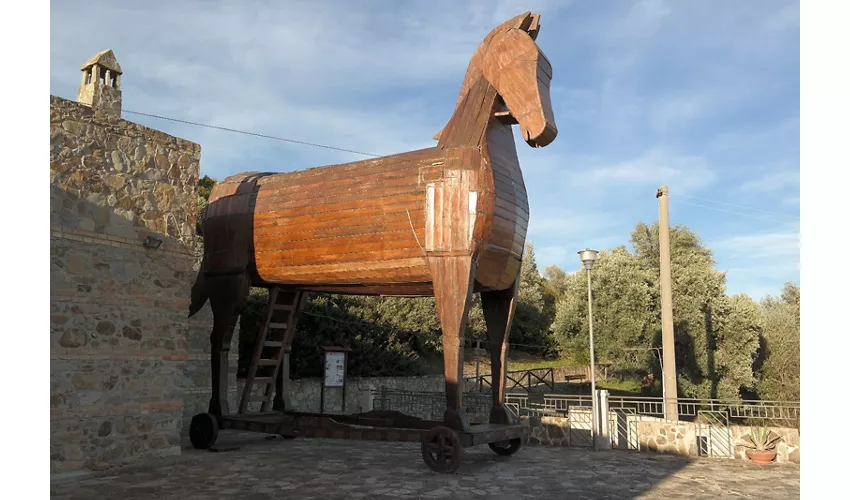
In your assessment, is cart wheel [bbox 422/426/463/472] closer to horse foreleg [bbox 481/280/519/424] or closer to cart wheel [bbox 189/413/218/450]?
horse foreleg [bbox 481/280/519/424]

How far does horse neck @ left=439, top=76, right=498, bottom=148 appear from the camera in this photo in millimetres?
7711

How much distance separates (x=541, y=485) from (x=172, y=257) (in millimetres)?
5503

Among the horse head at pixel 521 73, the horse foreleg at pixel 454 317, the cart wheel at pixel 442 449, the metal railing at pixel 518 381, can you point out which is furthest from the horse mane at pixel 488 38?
the metal railing at pixel 518 381

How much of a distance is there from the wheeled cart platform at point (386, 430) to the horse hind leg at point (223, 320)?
0.96ft

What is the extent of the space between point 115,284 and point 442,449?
4461mm

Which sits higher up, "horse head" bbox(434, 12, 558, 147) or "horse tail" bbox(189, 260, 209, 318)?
Result: "horse head" bbox(434, 12, 558, 147)

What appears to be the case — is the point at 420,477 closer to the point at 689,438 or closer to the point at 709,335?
the point at 689,438

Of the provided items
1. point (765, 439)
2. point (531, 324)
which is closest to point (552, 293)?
point (531, 324)

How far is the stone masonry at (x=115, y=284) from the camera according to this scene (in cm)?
724

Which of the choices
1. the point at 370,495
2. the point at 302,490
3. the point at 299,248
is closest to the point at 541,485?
the point at 370,495

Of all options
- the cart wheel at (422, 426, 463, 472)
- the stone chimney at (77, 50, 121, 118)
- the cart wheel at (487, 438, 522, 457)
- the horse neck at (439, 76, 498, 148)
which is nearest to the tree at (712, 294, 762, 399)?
the cart wheel at (487, 438, 522, 457)

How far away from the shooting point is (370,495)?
6285 millimetres

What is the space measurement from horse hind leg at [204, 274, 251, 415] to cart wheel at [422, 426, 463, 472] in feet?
11.6

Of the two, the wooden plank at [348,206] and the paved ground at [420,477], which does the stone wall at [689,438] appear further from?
the wooden plank at [348,206]
